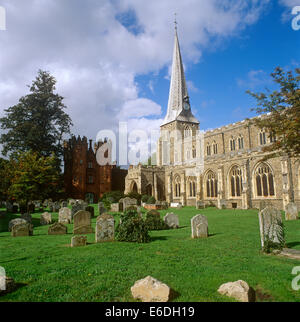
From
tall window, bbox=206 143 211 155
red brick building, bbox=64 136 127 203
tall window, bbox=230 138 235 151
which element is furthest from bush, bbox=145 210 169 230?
red brick building, bbox=64 136 127 203

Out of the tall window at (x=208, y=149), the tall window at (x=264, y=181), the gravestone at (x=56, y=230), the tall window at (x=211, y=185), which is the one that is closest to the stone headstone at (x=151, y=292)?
the gravestone at (x=56, y=230)

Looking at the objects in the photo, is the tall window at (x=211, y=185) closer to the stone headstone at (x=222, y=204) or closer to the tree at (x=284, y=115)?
the stone headstone at (x=222, y=204)

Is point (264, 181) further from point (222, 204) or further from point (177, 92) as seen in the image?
point (177, 92)

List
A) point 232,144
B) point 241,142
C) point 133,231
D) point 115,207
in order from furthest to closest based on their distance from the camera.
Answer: point 232,144, point 241,142, point 115,207, point 133,231

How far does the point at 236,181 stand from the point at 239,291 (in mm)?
21789

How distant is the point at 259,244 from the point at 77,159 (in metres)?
33.8

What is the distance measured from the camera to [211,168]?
88.1ft

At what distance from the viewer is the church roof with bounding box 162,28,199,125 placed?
44.9 metres

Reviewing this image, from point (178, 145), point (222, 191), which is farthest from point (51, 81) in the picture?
point (222, 191)

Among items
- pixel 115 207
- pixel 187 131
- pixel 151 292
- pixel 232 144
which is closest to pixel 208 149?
pixel 232 144

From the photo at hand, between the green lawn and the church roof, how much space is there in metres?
38.8

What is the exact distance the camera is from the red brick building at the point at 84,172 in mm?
36781
